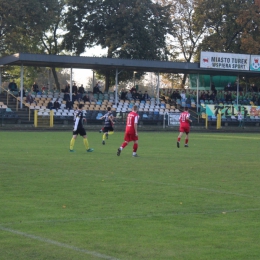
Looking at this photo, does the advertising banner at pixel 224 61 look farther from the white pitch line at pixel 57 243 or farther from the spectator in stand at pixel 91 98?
the white pitch line at pixel 57 243

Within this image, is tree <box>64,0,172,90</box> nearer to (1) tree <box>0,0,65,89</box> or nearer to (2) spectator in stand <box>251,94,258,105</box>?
(1) tree <box>0,0,65,89</box>

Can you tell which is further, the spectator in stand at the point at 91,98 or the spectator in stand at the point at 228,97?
the spectator in stand at the point at 228,97

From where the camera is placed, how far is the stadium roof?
48.7 m

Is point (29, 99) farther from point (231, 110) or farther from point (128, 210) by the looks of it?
point (128, 210)

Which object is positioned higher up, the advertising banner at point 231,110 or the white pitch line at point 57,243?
the advertising banner at point 231,110

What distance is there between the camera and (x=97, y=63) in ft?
169

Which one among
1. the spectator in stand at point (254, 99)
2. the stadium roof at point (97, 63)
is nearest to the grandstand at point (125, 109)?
the spectator in stand at point (254, 99)

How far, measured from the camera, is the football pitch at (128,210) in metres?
7.51

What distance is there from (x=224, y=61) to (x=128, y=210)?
4728 centimetres

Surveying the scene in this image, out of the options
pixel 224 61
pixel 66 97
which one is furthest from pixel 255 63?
pixel 66 97

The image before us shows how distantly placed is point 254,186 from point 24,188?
A: 16.1ft

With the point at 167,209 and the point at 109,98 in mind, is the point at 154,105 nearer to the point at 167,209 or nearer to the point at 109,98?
the point at 109,98

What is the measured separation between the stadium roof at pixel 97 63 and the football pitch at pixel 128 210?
102ft

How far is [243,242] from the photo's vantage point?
26.1 feet
